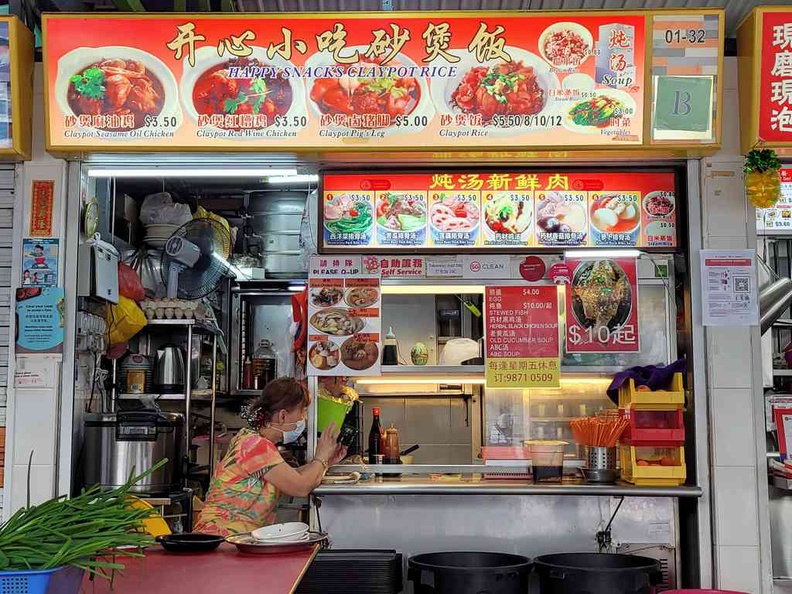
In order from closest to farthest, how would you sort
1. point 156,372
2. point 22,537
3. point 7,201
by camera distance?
point 22,537
point 7,201
point 156,372

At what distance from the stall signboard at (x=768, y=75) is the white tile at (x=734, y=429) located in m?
1.33

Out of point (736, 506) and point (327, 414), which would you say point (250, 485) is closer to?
point (327, 414)

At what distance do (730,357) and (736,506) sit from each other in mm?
770

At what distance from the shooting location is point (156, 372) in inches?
276

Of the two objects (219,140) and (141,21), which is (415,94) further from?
(141,21)

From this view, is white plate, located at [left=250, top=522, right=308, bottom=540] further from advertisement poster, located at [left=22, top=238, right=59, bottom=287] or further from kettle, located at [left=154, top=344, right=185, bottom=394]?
kettle, located at [left=154, top=344, right=185, bottom=394]

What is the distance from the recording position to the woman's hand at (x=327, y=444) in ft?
15.2

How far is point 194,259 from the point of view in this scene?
6.94 m

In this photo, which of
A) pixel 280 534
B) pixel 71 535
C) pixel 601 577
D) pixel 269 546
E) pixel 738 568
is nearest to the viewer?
pixel 71 535

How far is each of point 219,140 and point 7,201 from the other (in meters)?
1.28

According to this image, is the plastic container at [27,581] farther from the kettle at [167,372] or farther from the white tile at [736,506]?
the kettle at [167,372]

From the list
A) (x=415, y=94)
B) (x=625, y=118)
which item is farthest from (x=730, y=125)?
(x=415, y=94)

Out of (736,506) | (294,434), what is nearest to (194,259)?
(294,434)

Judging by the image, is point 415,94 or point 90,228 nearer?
point 415,94
